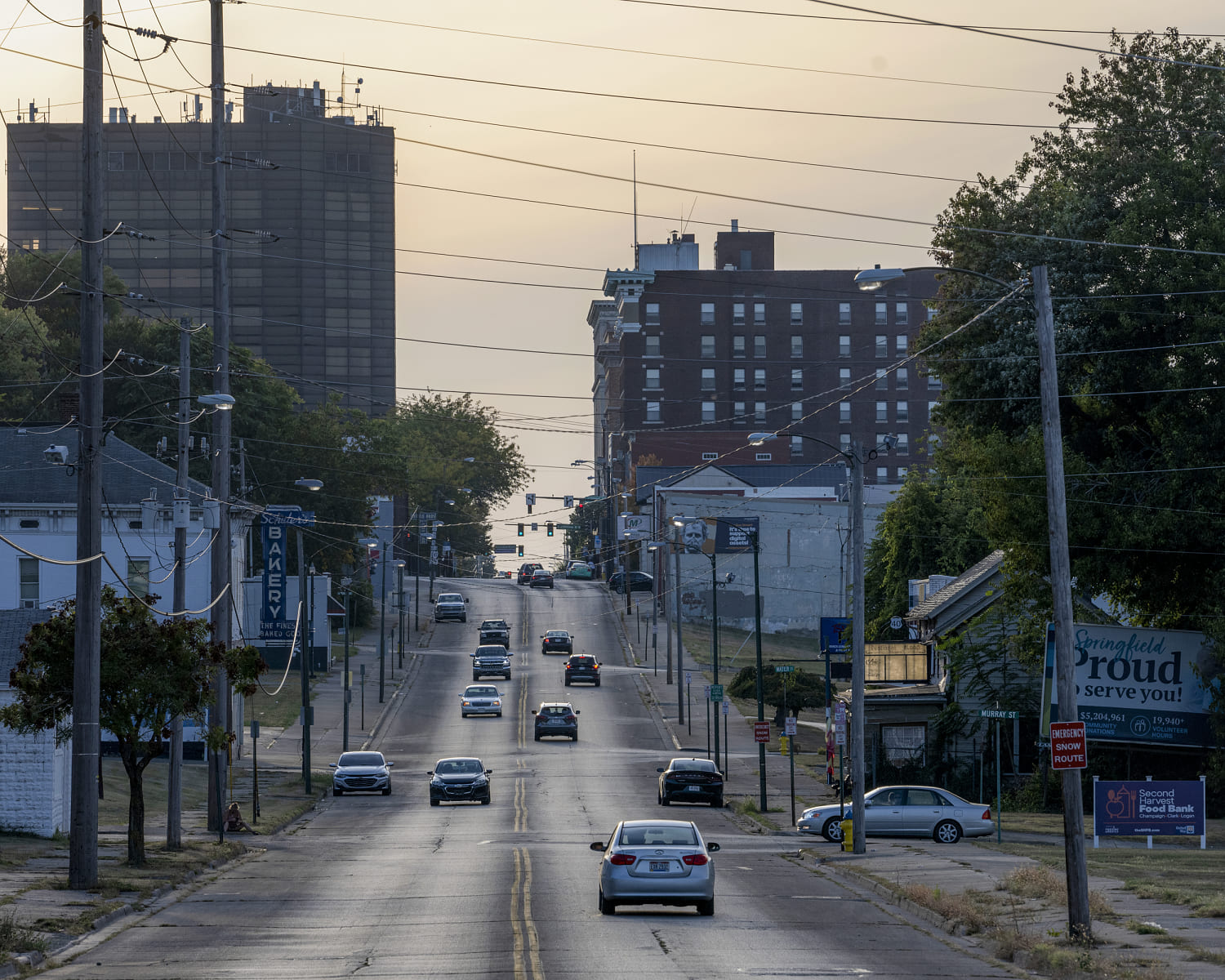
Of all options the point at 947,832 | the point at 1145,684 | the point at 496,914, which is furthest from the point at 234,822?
the point at 1145,684

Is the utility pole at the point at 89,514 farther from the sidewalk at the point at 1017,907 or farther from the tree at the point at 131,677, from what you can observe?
the sidewalk at the point at 1017,907

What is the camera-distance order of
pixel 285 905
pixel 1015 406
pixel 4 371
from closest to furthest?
pixel 285 905
pixel 1015 406
pixel 4 371

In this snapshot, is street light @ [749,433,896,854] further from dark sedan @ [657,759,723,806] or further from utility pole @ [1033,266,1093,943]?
dark sedan @ [657,759,723,806]

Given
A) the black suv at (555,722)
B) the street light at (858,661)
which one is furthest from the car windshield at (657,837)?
the black suv at (555,722)

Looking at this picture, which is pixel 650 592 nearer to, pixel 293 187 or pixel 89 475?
pixel 293 187

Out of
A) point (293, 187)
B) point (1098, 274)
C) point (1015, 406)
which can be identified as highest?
point (293, 187)

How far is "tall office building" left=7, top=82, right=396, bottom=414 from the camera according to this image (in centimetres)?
16075

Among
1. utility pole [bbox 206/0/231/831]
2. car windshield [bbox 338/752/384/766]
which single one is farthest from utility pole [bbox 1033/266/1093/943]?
car windshield [bbox 338/752/384/766]

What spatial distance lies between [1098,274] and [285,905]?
3116cm

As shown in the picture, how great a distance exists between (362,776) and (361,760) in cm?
101

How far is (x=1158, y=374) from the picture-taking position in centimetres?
4300

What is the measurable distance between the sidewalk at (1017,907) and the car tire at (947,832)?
271 millimetres

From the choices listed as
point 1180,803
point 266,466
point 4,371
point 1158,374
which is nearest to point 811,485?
point 266,466

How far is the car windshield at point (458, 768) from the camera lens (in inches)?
1964
